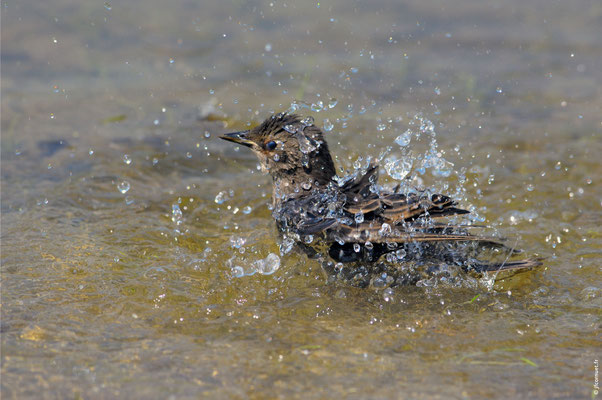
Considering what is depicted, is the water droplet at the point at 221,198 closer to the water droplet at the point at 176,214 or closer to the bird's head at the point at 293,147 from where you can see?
the water droplet at the point at 176,214

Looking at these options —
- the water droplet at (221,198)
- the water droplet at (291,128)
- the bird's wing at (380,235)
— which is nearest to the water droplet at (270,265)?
the bird's wing at (380,235)

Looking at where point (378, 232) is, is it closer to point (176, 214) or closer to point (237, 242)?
point (237, 242)

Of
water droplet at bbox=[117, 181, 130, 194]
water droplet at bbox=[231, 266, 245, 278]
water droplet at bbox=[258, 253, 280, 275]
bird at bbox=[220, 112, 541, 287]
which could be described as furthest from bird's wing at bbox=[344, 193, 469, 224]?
water droplet at bbox=[117, 181, 130, 194]

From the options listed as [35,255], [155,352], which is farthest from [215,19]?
[155,352]

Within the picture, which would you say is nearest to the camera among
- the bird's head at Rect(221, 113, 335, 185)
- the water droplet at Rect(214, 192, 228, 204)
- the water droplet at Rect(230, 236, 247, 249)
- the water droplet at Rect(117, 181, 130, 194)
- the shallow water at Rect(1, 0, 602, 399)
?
the shallow water at Rect(1, 0, 602, 399)

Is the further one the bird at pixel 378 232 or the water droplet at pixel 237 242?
the water droplet at pixel 237 242

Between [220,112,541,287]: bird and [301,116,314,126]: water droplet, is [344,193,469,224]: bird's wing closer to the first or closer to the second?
[220,112,541,287]: bird
